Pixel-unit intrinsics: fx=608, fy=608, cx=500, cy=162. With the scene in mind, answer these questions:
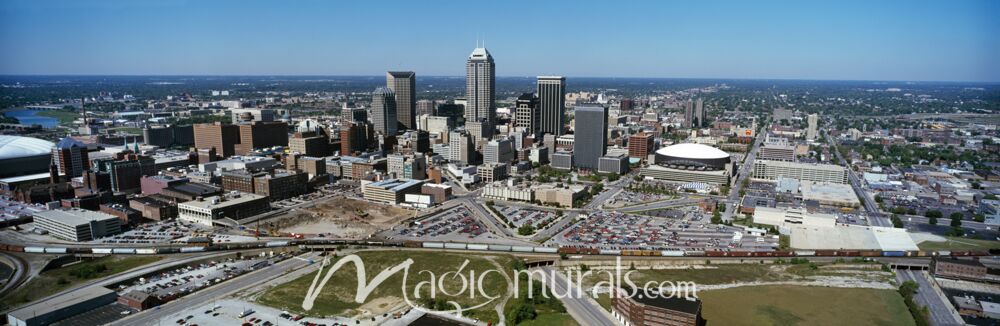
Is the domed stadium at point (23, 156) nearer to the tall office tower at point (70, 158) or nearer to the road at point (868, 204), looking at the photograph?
the tall office tower at point (70, 158)

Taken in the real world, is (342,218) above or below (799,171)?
below

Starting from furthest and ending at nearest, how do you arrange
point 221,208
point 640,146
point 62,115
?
point 62,115 < point 640,146 < point 221,208

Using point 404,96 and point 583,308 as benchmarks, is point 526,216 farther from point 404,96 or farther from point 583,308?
point 404,96

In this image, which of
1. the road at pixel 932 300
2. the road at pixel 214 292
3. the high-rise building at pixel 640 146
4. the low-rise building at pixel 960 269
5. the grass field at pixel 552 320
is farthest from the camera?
the high-rise building at pixel 640 146

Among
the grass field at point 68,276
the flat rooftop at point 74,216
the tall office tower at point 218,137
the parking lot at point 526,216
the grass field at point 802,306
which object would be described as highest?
the tall office tower at point 218,137

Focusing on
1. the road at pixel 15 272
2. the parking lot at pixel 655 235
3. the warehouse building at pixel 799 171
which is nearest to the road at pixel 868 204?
the warehouse building at pixel 799 171

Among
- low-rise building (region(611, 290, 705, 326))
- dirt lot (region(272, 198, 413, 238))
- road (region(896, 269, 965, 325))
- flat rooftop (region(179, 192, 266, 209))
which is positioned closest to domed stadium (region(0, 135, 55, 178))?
flat rooftop (region(179, 192, 266, 209))

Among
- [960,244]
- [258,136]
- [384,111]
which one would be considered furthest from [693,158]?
[258,136]
